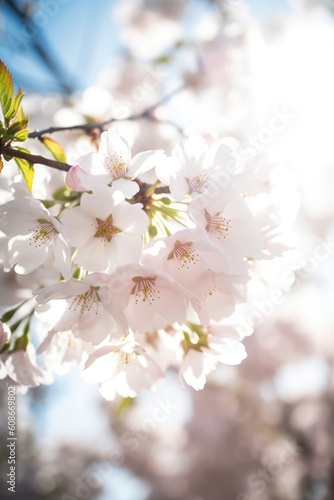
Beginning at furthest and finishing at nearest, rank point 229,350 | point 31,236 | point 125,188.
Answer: point 229,350 → point 31,236 → point 125,188

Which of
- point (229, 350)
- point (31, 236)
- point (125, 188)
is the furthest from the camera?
point (229, 350)

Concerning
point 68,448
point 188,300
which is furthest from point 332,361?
point 188,300

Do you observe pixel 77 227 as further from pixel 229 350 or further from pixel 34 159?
pixel 229 350

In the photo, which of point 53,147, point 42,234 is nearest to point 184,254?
point 42,234

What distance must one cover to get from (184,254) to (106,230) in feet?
0.54

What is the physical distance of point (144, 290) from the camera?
2.76 ft

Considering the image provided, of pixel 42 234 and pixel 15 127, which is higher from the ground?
pixel 15 127

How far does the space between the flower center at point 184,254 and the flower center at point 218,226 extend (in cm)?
7

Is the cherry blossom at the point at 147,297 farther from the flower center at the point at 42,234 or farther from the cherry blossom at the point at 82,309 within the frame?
the flower center at the point at 42,234

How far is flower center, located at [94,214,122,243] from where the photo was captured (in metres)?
0.83

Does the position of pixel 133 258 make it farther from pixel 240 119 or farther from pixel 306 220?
pixel 306 220

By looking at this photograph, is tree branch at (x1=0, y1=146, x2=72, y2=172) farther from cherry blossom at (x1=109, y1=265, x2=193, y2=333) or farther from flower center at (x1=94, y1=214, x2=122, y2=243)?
cherry blossom at (x1=109, y1=265, x2=193, y2=333)

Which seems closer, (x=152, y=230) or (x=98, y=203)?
(x=98, y=203)

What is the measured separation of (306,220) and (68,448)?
704 cm
